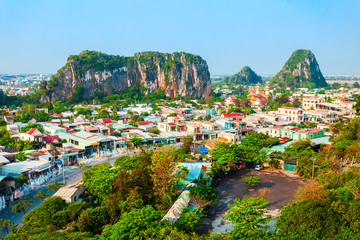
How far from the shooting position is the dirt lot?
12.3m

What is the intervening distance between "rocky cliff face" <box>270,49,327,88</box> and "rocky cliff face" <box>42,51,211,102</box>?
45.2 meters

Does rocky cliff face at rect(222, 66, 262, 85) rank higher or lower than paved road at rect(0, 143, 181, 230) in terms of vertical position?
higher

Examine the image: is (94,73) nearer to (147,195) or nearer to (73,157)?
(73,157)

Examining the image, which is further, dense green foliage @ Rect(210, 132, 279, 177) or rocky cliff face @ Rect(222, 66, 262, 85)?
rocky cliff face @ Rect(222, 66, 262, 85)

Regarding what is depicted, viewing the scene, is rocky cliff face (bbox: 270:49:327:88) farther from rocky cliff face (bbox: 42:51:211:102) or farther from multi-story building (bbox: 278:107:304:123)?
multi-story building (bbox: 278:107:304:123)

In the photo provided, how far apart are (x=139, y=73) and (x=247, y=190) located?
7723cm

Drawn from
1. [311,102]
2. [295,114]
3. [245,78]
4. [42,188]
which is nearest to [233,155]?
[42,188]

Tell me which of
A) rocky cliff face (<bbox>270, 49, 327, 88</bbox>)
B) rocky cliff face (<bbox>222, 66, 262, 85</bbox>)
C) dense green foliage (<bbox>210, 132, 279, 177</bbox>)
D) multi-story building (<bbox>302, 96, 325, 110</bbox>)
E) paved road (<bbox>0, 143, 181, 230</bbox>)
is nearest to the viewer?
paved road (<bbox>0, 143, 181, 230</bbox>)

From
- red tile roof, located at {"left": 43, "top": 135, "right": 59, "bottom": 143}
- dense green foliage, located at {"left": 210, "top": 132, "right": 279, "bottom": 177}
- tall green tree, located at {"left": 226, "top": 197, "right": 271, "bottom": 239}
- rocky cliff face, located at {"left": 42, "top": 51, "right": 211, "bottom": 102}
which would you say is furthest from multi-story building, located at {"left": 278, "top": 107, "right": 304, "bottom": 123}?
rocky cliff face, located at {"left": 42, "top": 51, "right": 211, "bottom": 102}

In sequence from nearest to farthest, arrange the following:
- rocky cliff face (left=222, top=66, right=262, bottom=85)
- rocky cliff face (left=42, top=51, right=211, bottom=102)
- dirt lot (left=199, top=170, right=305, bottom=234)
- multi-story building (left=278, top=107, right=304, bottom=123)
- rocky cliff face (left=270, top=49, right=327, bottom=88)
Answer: dirt lot (left=199, top=170, right=305, bottom=234) → multi-story building (left=278, top=107, right=304, bottom=123) → rocky cliff face (left=42, top=51, right=211, bottom=102) → rocky cliff face (left=270, top=49, right=327, bottom=88) → rocky cliff face (left=222, top=66, right=262, bottom=85)

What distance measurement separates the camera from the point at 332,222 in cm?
916

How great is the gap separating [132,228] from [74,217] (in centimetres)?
303

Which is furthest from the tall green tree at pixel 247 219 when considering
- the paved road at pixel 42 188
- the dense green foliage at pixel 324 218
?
the paved road at pixel 42 188

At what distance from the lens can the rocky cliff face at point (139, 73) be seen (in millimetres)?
76188
